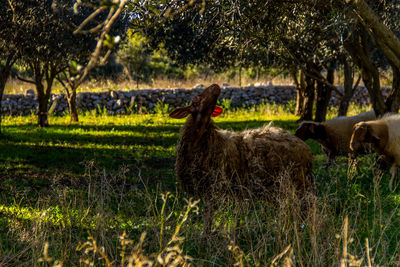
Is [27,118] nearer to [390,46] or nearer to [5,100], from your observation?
[5,100]

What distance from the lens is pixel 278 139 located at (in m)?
5.67

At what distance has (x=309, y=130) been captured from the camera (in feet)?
28.7

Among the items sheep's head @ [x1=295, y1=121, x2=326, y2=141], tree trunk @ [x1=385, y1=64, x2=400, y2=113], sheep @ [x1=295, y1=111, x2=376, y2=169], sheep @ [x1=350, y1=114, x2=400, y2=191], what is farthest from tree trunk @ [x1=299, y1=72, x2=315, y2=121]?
sheep @ [x1=350, y1=114, x2=400, y2=191]

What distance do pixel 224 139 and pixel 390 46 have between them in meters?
3.04

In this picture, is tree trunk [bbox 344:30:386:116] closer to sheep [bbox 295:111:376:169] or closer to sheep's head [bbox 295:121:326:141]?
sheep [bbox 295:111:376:169]

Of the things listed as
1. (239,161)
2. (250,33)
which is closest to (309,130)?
(250,33)

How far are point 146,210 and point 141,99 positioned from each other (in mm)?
14828

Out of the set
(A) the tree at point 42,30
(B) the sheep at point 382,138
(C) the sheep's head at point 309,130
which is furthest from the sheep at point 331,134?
(A) the tree at point 42,30

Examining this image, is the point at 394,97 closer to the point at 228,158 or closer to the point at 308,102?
the point at 228,158

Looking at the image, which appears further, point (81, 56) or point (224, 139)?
point (81, 56)

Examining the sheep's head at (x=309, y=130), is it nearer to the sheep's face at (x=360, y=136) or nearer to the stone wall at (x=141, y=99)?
the sheep's face at (x=360, y=136)

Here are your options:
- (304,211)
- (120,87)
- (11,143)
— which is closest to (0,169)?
(11,143)

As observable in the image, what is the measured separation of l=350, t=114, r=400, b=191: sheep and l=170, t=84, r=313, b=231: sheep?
7.12ft

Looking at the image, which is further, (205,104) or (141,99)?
(141,99)
